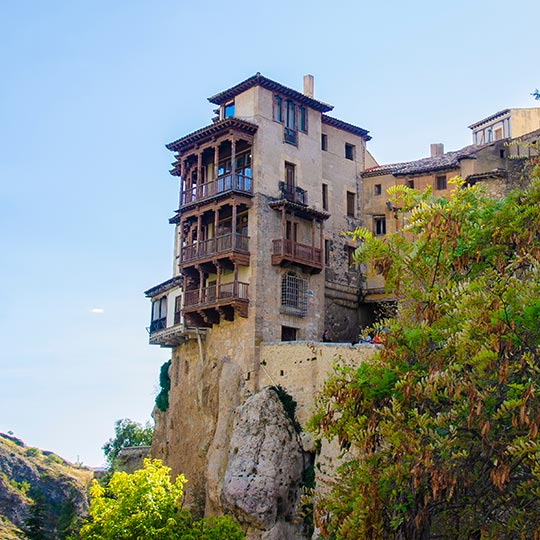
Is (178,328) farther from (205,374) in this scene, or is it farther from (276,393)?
(276,393)

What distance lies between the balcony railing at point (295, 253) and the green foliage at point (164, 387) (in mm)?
11655

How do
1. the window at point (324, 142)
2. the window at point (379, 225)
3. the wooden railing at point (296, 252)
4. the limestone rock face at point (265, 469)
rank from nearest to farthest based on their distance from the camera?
the limestone rock face at point (265, 469) → the wooden railing at point (296, 252) → the window at point (324, 142) → the window at point (379, 225)

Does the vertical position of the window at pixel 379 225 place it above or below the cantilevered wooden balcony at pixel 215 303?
above

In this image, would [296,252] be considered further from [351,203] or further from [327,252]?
[351,203]

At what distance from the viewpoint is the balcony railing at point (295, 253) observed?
39.0m

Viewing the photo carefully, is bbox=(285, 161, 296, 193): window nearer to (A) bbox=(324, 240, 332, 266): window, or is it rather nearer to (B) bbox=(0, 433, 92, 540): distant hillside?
(A) bbox=(324, 240, 332, 266): window

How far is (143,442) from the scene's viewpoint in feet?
221

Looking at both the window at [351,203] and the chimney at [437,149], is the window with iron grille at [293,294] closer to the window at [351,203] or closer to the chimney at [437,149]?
the window at [351,203]

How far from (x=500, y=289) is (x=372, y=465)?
176 inches

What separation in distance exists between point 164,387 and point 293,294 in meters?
11.3

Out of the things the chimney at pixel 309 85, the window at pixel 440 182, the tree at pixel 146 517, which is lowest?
the tree at pixel 146 517

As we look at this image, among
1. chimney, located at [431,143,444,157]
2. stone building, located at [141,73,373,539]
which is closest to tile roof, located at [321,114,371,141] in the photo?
stone building, located at [141,73,373,539]

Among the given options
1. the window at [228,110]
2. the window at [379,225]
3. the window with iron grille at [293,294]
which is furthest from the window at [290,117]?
the window with iron grille at [293,294]

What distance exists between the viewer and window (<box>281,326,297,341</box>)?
130ft
